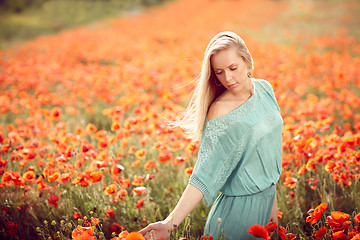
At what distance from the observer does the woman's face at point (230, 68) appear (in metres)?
1.62

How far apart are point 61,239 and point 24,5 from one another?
93.0 feet

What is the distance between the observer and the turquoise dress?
1629 mm

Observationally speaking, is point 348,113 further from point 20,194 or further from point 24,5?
point 24,5

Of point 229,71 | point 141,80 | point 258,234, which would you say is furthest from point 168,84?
point 258,234

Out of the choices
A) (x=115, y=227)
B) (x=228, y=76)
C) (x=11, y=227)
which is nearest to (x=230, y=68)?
(x=228, y=76)

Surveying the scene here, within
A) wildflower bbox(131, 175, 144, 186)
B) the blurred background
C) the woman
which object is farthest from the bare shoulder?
the blurred background

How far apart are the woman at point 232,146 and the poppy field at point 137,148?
24 centimetres

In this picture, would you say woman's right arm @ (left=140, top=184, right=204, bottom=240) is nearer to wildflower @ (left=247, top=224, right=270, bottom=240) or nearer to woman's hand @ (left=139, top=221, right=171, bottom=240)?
woman's hand @ (left=139, top=221, right=171, bottom=240)

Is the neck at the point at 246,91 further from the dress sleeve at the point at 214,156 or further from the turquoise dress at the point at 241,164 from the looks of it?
the dress sleeve at the point at 214,156

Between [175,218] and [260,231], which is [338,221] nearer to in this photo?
[260,231]

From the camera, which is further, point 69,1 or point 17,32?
point 69,1

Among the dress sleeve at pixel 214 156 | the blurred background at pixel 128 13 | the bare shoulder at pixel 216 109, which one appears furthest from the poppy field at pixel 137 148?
the blurred background at pixel 128 13

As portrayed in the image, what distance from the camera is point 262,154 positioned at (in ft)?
5.54

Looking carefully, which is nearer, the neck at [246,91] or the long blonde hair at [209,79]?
the long blonde hair at [209,79]
